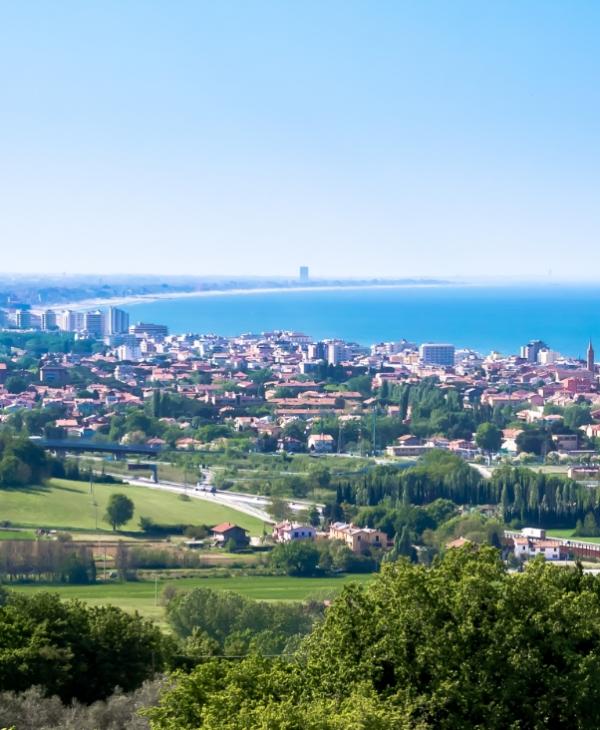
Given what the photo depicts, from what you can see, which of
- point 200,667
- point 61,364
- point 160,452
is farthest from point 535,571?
point 61,364

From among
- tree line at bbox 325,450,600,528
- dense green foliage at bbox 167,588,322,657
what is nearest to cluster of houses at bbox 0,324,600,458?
tree line at bbox 325,450,600,528

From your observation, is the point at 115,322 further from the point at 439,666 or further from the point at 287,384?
the point at 439,666

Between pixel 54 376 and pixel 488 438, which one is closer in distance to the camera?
pixel 488 438

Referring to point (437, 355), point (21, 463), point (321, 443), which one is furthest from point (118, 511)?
point (437, 355)

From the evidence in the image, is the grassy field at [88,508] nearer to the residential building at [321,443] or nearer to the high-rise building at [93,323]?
the residential building at [321,443]

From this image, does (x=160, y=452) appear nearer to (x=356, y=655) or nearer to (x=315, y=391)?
(x=315, y=391)

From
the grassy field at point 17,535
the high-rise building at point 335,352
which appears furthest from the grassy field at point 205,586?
the high-rise building at point 335,352
